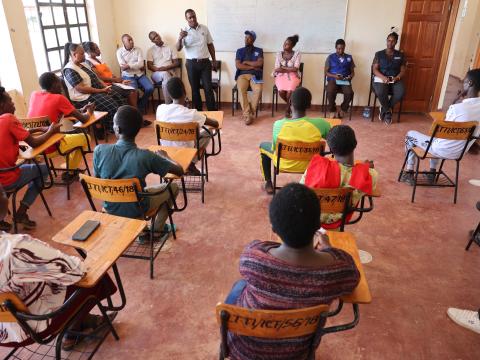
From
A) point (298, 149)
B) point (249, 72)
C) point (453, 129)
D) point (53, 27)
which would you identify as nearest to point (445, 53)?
point (249, 72)

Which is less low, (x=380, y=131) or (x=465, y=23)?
(x=465, y=23)

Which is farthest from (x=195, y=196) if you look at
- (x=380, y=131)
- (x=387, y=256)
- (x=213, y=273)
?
(x=380, y=131)

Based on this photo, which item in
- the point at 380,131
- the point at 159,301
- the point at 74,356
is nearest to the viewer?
the point at 74,356

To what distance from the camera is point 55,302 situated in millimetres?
1548

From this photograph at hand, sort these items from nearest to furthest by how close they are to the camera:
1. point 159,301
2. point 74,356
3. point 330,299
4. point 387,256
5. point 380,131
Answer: point 330,299
point 74,356
point 159,301
point 387,256
point 380,131

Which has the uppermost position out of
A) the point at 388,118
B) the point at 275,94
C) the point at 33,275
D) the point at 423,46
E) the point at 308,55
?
the point at 423,46

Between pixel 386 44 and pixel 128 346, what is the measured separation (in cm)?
587

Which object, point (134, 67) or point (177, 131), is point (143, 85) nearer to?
point (134, 67)

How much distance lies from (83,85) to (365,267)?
13.3 ft

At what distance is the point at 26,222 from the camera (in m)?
3.16

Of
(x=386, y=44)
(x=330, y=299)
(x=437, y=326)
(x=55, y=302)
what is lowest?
(x=437, y=326)

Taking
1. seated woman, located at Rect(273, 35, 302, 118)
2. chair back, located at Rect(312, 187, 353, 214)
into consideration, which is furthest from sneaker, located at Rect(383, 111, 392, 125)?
chair back, located at Rect(312, 187, 353, 214)

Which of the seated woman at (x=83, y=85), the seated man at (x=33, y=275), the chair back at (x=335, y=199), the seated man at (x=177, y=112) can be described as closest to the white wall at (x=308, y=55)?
the seated woman at (x=83, y=85)

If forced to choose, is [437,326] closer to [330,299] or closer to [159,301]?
[330,299]
